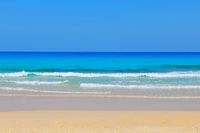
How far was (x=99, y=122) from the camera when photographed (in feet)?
33.9

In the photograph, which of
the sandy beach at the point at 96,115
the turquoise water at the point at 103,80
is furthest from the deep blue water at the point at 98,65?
the sandy beach at the point at 96,115

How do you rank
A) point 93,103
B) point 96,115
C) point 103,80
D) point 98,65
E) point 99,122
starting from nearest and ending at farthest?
point 99,122 → point 96,115 → point 93,103 → point 103,80 → point 98,65

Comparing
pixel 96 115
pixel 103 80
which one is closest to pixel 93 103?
pixel 96 115

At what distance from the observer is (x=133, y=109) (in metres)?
13.0

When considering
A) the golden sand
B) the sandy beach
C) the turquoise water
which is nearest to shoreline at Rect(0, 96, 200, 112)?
the sandy beach

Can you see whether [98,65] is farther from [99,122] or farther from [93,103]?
[99,122]

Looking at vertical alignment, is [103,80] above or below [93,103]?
above

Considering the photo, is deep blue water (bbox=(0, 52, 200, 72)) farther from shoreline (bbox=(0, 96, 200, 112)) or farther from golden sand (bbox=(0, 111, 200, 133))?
golden sand (bbox=(0, 111, 200, 133))

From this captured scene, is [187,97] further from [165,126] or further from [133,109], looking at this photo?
[165,126]

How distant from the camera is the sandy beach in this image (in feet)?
30.5

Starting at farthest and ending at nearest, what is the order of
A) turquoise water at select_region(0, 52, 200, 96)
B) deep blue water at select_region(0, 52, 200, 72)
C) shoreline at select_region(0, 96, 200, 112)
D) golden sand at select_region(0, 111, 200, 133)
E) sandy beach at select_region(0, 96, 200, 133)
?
1. deep blue water at select_region(0, 52, 200, 72)
2. turquoise water at select_region(0, 52, 200, 96)
3. shoreline at select_region(0, 96, 200, 112)
4. sandy beach at select_region(0, 96, 200, 133)
5. golden sand at select_region(0, 111, 200, 133)

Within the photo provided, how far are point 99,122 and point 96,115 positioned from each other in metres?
1.09

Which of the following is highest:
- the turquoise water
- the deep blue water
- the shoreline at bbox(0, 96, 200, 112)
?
the deep blue water

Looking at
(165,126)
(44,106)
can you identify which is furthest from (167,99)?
(165,126)
